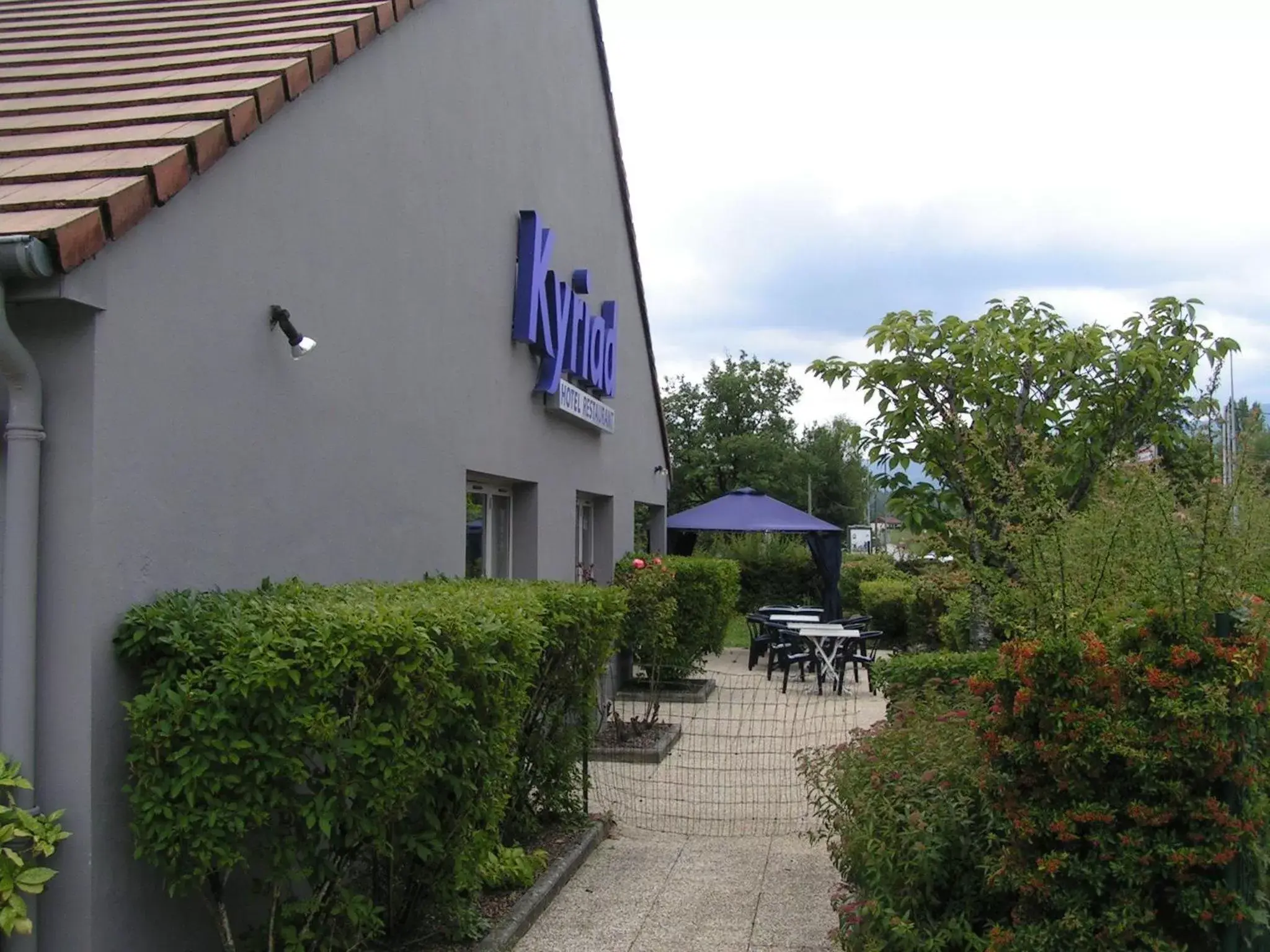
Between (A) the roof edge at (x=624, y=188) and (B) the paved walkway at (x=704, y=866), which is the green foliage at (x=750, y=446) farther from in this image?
(B) the paved walkway at (x=704, y=866)

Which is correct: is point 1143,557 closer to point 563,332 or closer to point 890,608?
point 563,332

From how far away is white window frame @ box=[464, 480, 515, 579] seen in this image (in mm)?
8891

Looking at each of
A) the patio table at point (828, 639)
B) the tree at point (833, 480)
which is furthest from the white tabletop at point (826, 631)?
the tree at point (833, 480)

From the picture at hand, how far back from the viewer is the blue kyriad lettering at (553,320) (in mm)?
8734

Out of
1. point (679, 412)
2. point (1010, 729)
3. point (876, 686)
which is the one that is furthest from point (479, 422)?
point (679, 412)

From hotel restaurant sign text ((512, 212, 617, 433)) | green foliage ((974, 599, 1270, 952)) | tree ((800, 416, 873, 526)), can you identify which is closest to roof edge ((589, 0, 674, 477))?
hotel restaurant sign text ((512, 212, 617, 433))

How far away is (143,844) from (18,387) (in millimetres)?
1559

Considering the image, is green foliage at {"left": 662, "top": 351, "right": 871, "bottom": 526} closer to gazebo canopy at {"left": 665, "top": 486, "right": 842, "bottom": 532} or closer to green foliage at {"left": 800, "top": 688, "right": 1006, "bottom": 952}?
gazebo canopy at {"left": 665, "top": 486, "right": 842, "bottom": 532}

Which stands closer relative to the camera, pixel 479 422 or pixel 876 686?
pixel 876 686

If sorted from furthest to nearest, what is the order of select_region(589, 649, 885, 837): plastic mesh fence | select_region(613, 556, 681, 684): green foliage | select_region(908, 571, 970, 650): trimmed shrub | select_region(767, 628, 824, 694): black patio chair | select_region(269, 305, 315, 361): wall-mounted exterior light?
select_region(767, 628, 824, 694): black patio chair < select_region(613, 556, 681, 684): green foliage < select_region(908, 571, 970, 650): trimmed shrub < select_region(589, 649, 885, 837): plastic mesh fence < select_region(269, 305, 315, 361): wall-mounted exterior light

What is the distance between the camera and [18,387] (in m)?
3.62

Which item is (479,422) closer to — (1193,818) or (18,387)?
(18,387)

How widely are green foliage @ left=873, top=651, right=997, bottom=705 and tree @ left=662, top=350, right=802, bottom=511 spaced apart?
137 feet

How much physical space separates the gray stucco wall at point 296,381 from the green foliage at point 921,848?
2570mm
